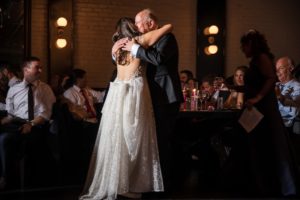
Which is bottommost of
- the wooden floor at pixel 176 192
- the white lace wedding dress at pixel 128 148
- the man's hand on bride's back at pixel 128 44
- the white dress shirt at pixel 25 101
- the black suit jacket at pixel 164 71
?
the wooden floor at pixel 176 192

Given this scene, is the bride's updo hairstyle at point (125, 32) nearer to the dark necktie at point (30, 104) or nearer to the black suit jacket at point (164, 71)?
the black suit jacket at point (164, 71)

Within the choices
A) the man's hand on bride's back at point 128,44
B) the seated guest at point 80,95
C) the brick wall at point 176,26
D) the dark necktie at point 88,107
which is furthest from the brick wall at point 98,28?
the man's hand on bride's back at point 128,44

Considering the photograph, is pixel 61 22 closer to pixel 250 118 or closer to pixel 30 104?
pixel 30 104

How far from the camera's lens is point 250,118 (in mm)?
3941

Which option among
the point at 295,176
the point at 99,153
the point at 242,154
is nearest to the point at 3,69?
the point at 99,153

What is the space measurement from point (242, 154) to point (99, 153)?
118 cm

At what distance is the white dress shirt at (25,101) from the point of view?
4.37 m

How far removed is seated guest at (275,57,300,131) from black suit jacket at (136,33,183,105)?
4.36ft

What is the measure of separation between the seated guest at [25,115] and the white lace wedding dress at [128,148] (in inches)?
30.1

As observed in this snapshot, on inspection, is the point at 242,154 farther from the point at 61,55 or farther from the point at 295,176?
the point at 61,55

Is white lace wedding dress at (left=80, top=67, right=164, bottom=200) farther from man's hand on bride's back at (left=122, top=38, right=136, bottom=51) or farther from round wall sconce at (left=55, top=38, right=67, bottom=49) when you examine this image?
round wall sconce at (left=55, top=38, right=67, bottom=49)

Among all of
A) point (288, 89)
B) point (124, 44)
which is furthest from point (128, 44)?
point (288, 89)

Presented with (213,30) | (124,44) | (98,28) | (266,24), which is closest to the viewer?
(124,44)

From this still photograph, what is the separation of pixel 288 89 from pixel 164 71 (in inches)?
56.9
